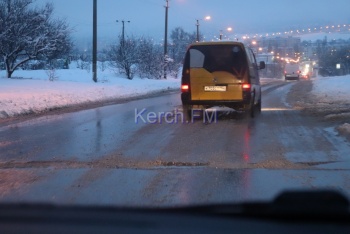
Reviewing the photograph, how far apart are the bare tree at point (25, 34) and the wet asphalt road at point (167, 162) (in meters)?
20.0

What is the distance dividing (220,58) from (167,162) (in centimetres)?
638

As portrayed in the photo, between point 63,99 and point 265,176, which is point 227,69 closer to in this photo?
point 265,176

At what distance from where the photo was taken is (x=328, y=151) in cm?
860

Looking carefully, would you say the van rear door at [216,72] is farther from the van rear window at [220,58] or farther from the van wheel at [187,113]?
the van wheel at [187,113]

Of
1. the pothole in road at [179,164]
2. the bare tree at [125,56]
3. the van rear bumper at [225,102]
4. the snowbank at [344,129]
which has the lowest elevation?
the pothole in road at [179,164]

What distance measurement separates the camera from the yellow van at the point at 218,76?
13.6 meters

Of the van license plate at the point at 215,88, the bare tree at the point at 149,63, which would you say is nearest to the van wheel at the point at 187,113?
the van license plate at the point at 215,88

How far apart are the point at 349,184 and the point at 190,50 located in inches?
315

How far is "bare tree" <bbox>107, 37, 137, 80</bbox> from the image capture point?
155ft

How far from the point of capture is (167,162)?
784 cm

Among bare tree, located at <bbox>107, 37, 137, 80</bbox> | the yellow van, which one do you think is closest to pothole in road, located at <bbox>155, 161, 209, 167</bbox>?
the yellow van

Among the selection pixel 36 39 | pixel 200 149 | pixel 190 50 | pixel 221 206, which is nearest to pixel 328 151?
pixel 200 149

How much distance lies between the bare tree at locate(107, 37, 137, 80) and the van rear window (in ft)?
111

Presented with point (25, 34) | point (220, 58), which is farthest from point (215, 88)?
point (25, 34)
